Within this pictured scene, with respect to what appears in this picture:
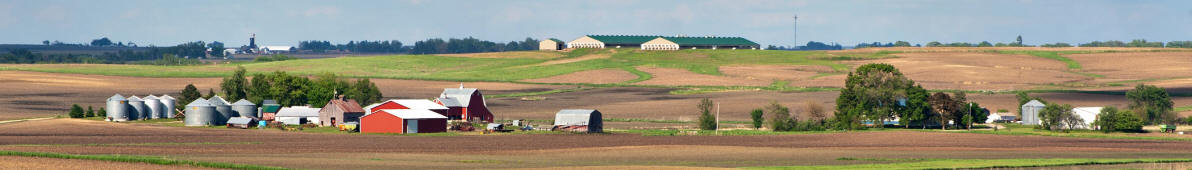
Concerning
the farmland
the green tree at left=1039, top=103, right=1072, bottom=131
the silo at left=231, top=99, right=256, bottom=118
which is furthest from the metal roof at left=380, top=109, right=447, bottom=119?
the green tree at left=1039, top=103, right=1072, bottom=131

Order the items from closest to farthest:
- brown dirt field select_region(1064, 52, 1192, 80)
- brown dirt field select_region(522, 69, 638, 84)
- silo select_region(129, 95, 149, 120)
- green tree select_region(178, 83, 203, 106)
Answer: silo select_region(129, 95, 149, 120)
green tree select_region(178, 83, 203, 106)
brown dirt field select_region(1064, 52, 1192, 80)
brown dirt field select_region(522, 69, 638, 84)

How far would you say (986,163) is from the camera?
6269 cm

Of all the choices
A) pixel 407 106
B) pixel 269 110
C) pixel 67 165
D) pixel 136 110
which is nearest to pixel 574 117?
pixel 407 106

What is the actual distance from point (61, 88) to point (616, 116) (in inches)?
2600

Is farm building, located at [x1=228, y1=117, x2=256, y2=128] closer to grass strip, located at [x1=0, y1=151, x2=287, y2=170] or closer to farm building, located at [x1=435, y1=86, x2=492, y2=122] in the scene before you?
farm building, located at [x1=435, y1=86, x2=492, y2=122]

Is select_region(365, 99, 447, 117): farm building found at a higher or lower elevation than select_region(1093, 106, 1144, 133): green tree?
higher

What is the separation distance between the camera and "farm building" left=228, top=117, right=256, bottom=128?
99.4 meters

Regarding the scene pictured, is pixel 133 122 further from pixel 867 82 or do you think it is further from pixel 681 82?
pixel 681 82

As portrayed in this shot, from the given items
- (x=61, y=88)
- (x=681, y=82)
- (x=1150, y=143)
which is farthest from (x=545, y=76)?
(x=1150, y=143)

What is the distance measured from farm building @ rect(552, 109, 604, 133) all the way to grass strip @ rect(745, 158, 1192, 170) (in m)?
36.5

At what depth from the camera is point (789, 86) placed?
157375 mm

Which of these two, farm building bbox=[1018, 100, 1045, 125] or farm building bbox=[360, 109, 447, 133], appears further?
farm building bbox=[1018, 100, 1045, 125]

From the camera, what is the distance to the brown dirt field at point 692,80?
164375 mm

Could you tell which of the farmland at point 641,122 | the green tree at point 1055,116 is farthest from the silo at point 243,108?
the green tree at point 1055,116
